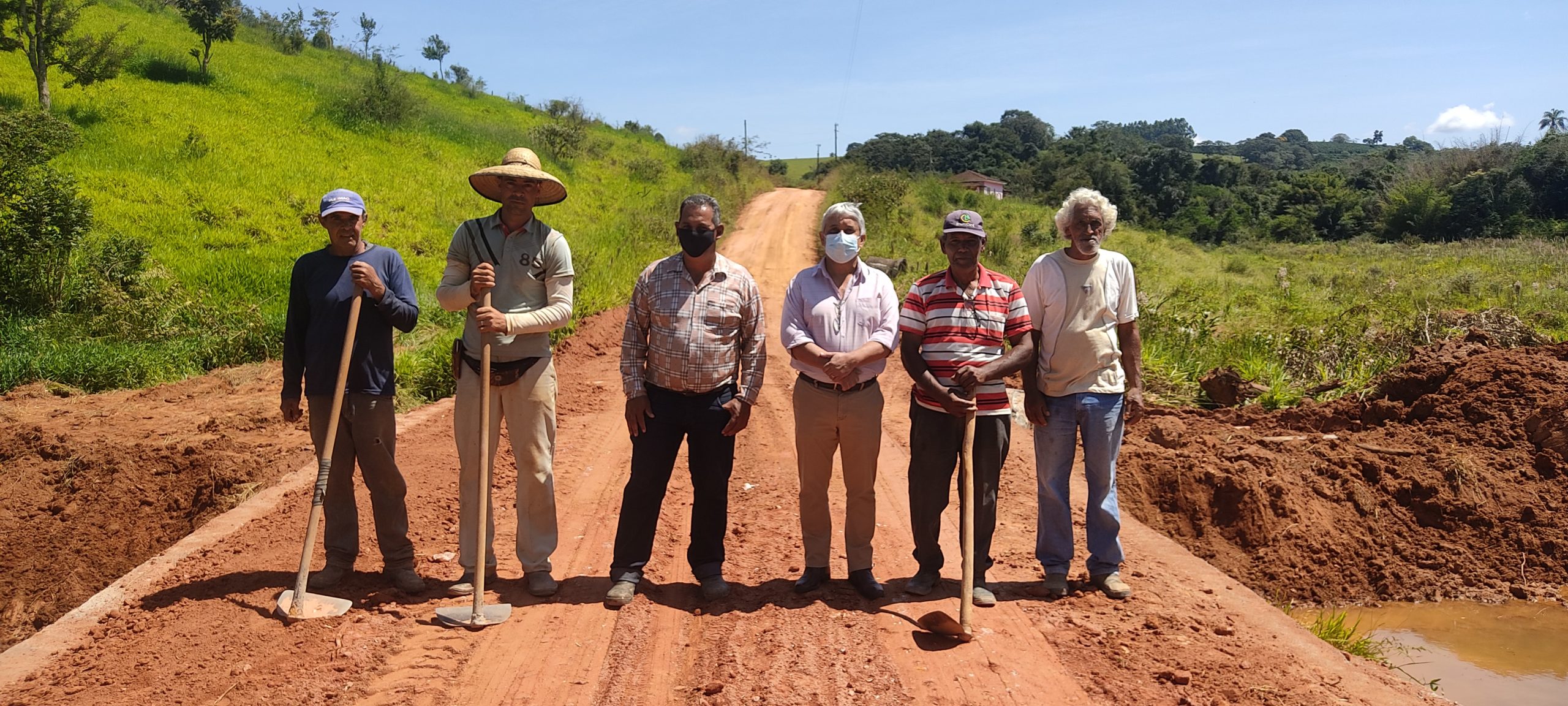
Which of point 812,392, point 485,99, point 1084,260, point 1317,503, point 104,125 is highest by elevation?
point 485,99

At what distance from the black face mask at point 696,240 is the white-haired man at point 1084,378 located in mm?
1556

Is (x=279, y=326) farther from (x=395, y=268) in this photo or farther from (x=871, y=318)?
(x=871, y=318)

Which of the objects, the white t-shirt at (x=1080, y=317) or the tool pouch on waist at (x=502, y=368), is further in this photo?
the white t-shirt at (x=1080, y=317)

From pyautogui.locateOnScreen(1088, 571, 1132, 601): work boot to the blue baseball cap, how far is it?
3.99 metres

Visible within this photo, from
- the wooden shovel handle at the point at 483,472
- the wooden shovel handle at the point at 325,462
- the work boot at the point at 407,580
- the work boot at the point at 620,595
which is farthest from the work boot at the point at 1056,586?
the wooden shovel handle at the point at 325,462

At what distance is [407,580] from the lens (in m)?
4.67

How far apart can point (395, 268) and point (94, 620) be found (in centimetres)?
212

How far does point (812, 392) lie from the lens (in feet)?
14.4

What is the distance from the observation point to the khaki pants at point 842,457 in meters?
4.38

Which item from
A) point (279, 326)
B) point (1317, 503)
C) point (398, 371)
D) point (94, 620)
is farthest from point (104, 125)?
point (1317, 503)

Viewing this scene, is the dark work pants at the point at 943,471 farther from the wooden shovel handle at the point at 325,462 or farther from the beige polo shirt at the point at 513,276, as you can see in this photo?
the wooden shovel handle at the point at 325,462

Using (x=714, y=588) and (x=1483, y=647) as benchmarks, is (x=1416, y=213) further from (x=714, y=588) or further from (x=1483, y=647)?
(x=714, y=588)

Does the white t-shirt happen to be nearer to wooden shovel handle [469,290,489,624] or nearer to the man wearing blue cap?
wooden shovel handle [469,290,489,624]

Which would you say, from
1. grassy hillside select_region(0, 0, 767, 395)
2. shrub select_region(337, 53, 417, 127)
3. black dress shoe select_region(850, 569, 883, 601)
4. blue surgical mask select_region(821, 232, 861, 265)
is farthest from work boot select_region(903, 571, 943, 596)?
shrub select_region(337, 53, 417, 127)
